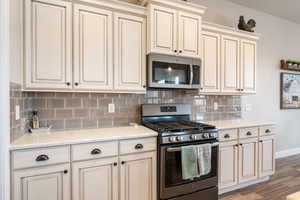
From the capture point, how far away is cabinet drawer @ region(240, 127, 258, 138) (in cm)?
266

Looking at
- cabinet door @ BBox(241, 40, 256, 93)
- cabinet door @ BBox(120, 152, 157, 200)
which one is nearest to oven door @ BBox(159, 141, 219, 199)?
cabinet door @ BBox(120, 152, 157, 200)

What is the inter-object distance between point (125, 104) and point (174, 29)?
3.91ft

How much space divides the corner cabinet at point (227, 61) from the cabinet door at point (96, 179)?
5.52 ft

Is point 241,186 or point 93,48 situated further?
point 241,186

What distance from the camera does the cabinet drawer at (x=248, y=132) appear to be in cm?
266

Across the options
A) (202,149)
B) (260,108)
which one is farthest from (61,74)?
(260,108)

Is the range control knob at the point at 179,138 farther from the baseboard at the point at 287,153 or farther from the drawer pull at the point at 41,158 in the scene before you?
the baseboard at the point at 287,153

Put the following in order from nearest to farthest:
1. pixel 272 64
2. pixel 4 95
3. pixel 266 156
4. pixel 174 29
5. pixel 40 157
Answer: pixel 4 95 → pixel 40 157 → pixel 174 29 → pixel 266 156 → pixel 272 64

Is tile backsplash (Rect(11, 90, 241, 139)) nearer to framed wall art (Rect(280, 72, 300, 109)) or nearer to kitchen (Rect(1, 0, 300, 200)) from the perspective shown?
kitchen (Rect(1, 0, 300, 200))

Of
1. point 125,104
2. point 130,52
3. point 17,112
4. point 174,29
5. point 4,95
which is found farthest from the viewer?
point 125,104

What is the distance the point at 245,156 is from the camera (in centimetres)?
268

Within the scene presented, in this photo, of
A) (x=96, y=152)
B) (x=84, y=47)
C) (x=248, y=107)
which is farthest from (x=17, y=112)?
(x=248, y=107)

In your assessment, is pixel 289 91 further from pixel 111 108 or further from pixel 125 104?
pixel 111 108

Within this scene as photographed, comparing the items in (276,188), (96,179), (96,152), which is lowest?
(276,188)
